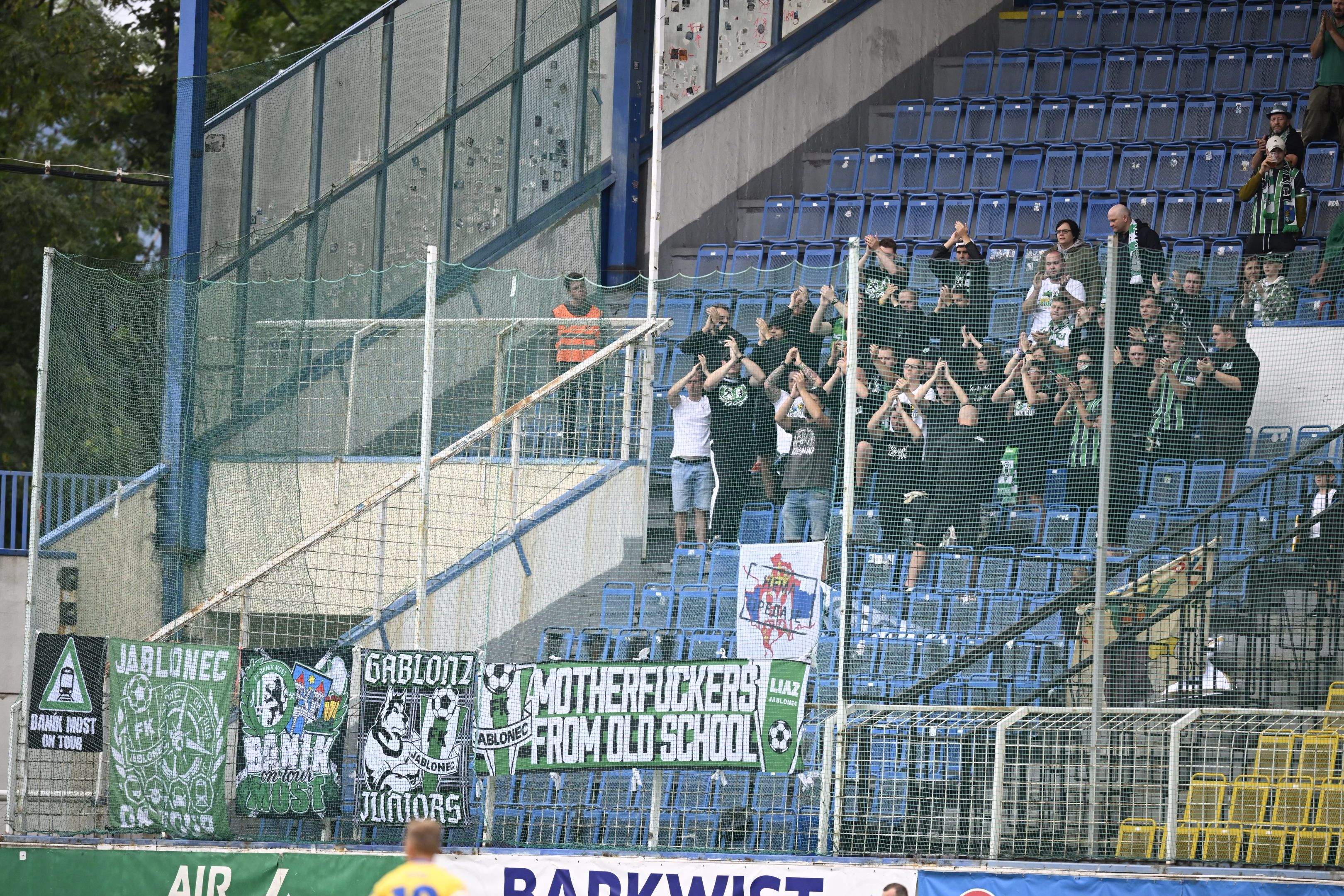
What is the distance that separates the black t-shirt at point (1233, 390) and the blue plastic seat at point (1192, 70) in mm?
Result: 8214

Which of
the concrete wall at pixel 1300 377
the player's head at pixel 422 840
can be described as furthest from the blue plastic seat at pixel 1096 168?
the player's head at pixel 422 840

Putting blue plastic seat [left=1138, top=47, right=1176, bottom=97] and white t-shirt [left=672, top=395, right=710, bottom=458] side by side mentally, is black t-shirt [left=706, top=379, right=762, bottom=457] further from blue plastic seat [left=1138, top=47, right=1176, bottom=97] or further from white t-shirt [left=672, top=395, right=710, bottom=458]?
blue plastic seat [left=1138, top=47, right=1176, bottom=97]

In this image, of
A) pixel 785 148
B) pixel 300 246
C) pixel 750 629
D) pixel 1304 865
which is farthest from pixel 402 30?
pixel 1304 865

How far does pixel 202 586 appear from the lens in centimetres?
1221

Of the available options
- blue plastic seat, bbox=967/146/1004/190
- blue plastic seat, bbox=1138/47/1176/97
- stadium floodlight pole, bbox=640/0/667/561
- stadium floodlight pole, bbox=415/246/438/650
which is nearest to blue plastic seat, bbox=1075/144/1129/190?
blue plastic seat, bbox=967/146/1004/190

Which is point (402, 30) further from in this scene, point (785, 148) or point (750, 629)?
point (750, 629)

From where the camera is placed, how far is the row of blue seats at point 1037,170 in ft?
55.5

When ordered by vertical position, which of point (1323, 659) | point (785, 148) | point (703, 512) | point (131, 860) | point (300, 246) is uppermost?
point (785, 148)

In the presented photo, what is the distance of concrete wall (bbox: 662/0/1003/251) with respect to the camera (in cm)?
1805

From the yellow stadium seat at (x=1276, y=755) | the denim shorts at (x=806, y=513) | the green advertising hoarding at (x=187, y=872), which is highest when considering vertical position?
the denim shorts at (x=806, y=513)

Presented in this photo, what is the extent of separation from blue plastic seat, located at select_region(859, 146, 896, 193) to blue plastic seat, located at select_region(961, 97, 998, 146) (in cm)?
89

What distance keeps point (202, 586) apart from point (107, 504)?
110 centimetres

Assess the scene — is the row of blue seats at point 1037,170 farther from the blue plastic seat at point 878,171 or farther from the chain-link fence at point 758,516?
the chain-link fence at point 758,516

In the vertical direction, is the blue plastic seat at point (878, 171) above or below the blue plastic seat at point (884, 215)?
above
